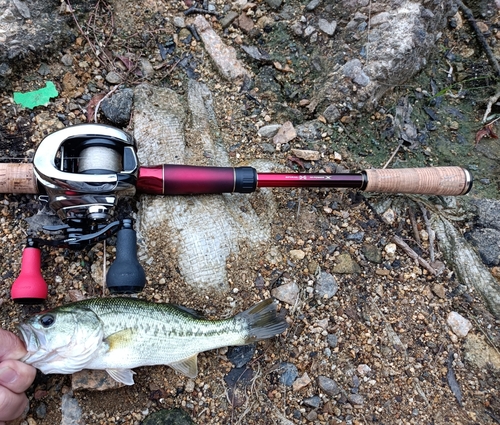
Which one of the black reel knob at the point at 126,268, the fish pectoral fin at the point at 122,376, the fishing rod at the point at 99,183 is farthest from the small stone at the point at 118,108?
the fish pectoral fin at the point at 122,376

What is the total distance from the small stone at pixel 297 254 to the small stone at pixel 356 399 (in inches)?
48.1

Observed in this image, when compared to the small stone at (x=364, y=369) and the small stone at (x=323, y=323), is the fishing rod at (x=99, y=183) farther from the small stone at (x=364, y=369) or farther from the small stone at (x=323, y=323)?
the small stone at (x=364, y=369)

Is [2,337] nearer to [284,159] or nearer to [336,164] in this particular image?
[284,159]

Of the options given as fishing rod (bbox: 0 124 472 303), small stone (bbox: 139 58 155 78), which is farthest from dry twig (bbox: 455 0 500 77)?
small stone (bbox: 139 58 155 78)

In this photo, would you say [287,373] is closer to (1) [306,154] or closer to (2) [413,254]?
(2) [413,254]

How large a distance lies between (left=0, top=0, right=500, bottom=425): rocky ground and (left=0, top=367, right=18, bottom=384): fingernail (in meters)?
0.42

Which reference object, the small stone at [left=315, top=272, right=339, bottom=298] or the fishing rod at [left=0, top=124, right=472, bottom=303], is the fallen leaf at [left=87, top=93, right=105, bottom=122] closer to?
the fishing rod at [left=0, top=124, right=472, bottom=303]

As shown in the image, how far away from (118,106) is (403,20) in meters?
3.08

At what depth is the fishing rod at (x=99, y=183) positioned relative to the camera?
351 centimetres

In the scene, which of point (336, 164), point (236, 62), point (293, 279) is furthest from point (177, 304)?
point (236, 62)

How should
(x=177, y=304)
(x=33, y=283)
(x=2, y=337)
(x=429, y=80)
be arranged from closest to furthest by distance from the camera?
(x=2, y=337) → (x=33, y=283) → (x=177, y=304) → (x=429, y=80)

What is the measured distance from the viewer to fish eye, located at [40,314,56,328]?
334cm

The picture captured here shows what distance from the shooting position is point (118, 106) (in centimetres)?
449

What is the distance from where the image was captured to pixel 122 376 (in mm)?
3482
